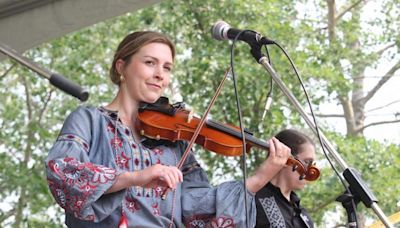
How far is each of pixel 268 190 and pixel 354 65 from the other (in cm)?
610

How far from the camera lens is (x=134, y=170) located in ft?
8.70

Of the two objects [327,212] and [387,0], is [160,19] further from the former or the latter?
[387,0]

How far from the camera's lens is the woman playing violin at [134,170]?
248 centimetres

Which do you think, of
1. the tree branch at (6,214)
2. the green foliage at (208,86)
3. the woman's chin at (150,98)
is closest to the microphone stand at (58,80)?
the woman's chin at (150,98)

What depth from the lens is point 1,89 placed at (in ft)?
30.8

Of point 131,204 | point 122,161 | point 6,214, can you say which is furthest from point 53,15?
point 6,214

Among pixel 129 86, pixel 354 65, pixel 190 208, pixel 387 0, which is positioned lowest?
pixel 190 208

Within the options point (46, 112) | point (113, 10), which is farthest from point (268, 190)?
point (46, 112)

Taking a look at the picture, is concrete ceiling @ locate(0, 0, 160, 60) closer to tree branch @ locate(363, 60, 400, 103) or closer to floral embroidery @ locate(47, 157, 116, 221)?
floral embroidery @ locate(47, 157, 116, 221)

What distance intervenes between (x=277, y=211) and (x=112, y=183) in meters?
1.12

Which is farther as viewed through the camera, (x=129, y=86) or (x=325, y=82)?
(x=325, y=82)

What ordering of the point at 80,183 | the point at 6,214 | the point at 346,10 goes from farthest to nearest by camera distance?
the point at 346,10 → the point at 6,214 → the point at 80,183

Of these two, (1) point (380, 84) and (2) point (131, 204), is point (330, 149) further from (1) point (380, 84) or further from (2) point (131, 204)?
(1) point (380, 84)

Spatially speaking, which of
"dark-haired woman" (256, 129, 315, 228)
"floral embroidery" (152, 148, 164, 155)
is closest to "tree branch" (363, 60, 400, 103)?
"dark-haired woman" (256, 129, 315, 228)
